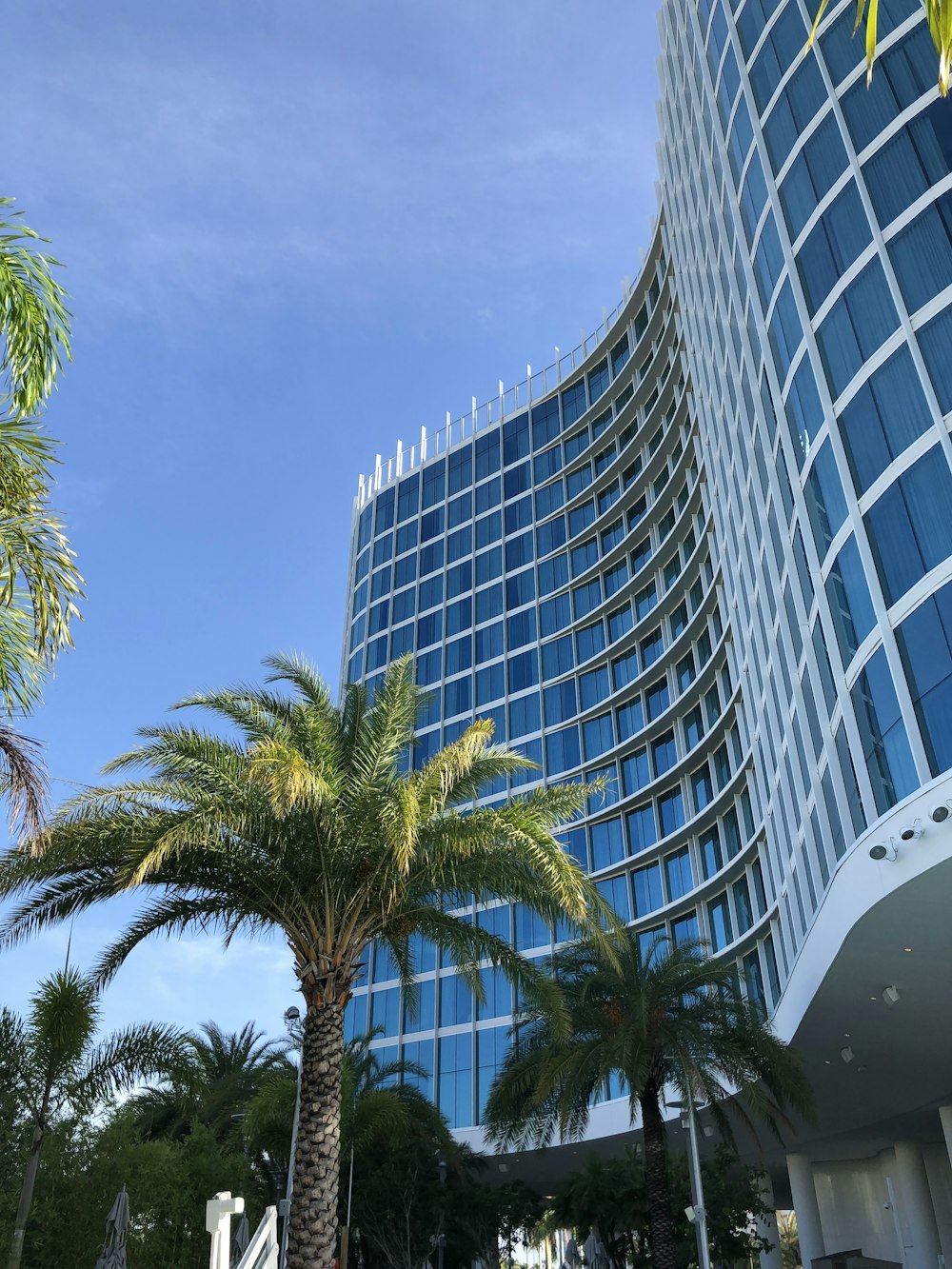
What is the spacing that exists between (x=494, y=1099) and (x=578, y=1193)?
13.9m

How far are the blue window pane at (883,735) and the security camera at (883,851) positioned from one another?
3.34 feet

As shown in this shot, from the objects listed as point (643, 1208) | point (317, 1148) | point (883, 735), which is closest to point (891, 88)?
point (883, 735)

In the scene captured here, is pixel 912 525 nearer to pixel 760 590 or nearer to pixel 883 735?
pixel 883 735

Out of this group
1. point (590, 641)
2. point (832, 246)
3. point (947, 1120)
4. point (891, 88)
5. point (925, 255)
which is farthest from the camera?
point (590, 641)

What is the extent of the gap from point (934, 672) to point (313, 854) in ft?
30.6

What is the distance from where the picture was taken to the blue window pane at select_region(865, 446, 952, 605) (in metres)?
17.0

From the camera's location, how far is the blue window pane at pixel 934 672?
16.3 m

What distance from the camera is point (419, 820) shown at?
1587cm

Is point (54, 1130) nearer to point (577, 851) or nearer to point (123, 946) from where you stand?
point (123, 946)

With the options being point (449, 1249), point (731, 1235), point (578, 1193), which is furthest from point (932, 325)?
point (449, 1249)

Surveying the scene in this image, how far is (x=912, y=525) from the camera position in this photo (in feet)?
58.0

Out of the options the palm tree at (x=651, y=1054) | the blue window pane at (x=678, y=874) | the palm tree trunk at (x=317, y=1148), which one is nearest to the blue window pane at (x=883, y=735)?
the palm tree at (x=651, y=1054)

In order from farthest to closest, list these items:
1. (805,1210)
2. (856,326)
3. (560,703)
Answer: (560,703), (805,1210), (856,326)

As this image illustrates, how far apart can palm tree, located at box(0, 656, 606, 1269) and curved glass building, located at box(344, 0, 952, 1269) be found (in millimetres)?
5592
